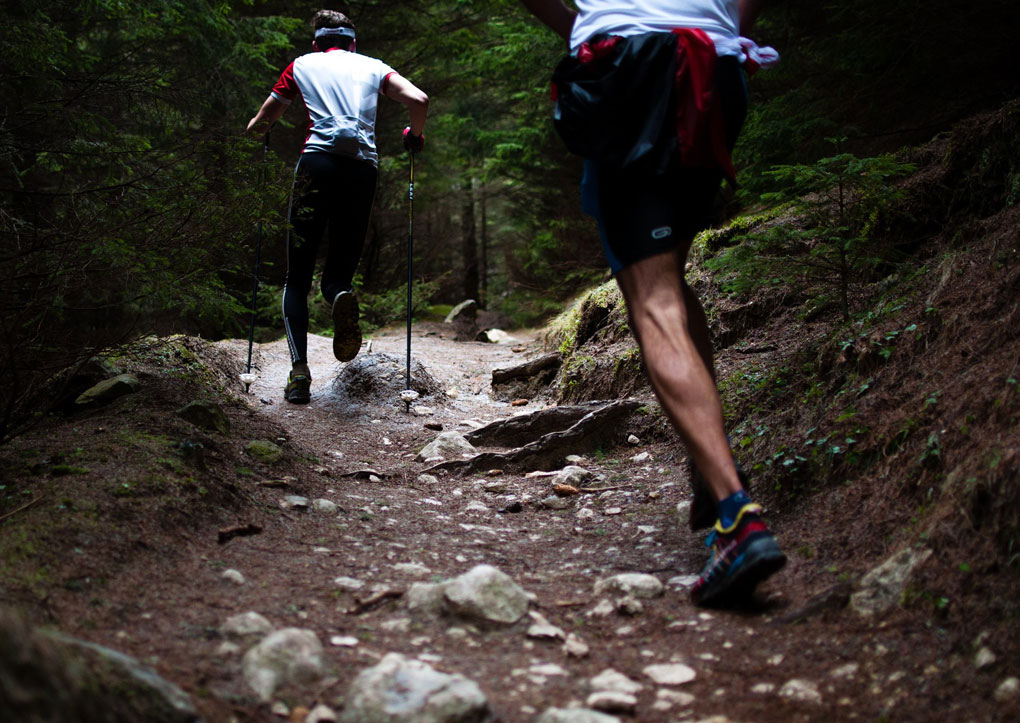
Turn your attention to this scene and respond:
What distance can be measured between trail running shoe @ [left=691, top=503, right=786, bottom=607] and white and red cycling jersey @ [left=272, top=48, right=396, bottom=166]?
4172mm

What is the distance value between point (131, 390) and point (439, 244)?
16.7 meters

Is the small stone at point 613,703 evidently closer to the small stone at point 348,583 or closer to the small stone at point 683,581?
the small stone at point 683,581

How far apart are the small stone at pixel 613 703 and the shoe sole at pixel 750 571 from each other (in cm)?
50

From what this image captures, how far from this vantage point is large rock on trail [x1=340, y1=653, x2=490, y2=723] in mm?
1423

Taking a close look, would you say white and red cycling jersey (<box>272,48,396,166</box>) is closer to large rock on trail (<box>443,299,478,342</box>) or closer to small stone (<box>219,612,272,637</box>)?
small stone (<box>219,612,272,637</box>)

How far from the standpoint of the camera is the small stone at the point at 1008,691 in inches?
51.8

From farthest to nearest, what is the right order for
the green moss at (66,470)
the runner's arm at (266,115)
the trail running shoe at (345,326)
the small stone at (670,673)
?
1. the trail running shoe at (345,326)
2. the runner's arm at (266,115)
3. the green moss at (66,470)
4. the small stone at (670,673)

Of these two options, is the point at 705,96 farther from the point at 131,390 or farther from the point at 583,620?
the point at 131,390

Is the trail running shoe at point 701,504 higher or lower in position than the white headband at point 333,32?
lower

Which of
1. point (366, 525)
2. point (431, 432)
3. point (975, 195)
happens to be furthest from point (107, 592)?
point (975, 195)

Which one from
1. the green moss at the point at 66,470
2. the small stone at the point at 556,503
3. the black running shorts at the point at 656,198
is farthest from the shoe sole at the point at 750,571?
the green moss at the point at 66,470

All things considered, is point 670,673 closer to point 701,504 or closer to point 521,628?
point 521,628

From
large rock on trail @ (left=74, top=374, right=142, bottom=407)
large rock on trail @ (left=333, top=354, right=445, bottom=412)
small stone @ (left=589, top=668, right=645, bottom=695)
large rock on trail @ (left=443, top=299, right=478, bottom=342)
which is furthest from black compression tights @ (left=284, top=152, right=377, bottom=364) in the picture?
large rock on trail @ (left=443, top=299, right=478, bottom=342)

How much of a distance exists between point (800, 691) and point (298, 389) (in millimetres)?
4586
